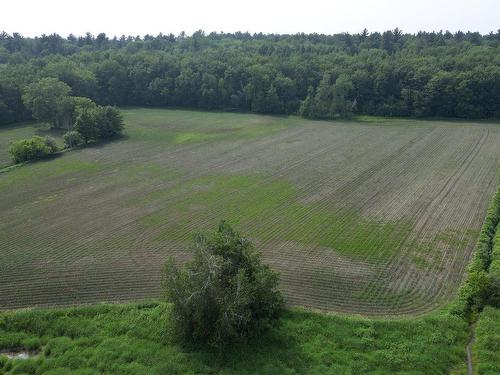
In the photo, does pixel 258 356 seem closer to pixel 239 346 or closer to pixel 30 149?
pixel 239 346

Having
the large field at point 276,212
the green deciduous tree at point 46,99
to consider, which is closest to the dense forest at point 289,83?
the green deciduous tree at point 46,99

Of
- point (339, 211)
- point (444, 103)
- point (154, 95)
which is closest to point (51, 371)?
point (339, 211)

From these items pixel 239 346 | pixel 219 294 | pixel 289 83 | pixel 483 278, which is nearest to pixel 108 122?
pixel 289 83

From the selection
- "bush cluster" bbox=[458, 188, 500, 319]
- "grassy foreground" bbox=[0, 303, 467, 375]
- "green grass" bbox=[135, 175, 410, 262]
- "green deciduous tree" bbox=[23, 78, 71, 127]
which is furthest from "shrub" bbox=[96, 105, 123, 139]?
"bush cluster" bbox=[458, 188, 500, 319]

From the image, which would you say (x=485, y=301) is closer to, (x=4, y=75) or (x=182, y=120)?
(x=182, y=120)

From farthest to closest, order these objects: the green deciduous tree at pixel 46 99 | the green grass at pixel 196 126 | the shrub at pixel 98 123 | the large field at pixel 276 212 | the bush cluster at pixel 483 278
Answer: the green deciduous tree at pixel 46 99 → the green grass at pixel 196 126 → the shrub at pixel 98 123 → the large field at pixel 276 212 → the bush cluster at pixel 483 278

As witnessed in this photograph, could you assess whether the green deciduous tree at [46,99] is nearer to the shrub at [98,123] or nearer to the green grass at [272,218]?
the shrub at [98,123]

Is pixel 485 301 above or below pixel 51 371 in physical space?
above
